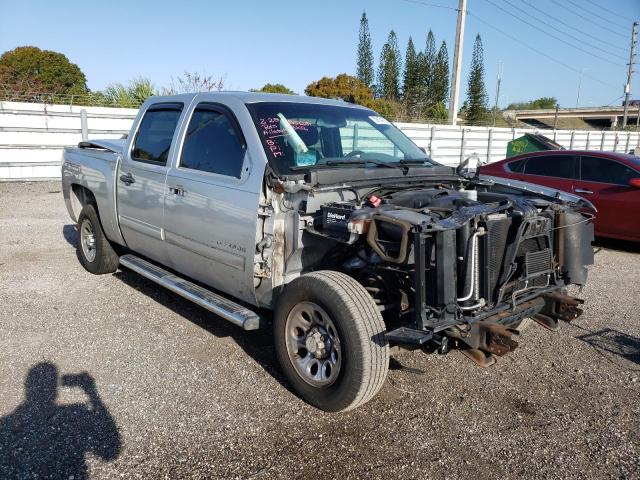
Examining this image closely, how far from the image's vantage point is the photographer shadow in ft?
9.59

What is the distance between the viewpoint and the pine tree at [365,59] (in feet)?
165

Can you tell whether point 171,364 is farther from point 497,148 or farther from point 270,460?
point 497,148

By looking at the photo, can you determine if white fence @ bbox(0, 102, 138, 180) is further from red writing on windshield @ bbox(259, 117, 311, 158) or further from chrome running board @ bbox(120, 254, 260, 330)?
red writing on windshield @ bbox(259, 117, 311, 158)

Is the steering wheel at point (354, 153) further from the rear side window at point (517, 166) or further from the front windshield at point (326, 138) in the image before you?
the rear side window at point (517, 166)

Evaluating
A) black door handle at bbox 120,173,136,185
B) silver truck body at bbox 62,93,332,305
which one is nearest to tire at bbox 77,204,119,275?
silver truck body at bbox 62,93,332,305

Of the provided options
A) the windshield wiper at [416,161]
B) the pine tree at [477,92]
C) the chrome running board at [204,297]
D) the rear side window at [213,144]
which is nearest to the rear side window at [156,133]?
the rear side window at [213,144]

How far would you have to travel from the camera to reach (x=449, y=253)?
3.11 m

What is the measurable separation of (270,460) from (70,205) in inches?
195

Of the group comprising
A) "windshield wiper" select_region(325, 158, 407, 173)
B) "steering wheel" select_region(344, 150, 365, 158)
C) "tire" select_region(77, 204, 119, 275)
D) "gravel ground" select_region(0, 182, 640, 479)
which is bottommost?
"gravel ground" select_region(0, 182, 640, 479)

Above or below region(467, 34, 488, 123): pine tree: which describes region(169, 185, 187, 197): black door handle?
below

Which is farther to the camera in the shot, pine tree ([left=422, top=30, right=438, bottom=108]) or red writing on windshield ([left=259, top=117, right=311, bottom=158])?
pine tree ([left=422, top=30, right=438, bottom=108])

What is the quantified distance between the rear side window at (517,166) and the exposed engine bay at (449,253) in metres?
5.40

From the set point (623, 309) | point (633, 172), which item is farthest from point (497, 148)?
point (623, 309)

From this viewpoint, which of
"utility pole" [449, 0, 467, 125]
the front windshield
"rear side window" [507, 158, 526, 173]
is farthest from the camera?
"utility pole" [449, 0, 467, 125]
